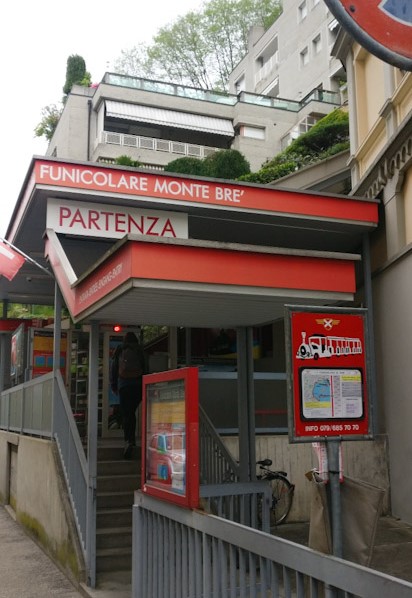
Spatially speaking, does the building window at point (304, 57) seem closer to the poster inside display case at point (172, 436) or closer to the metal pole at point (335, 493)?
the poster inside display case at point (172, 436)

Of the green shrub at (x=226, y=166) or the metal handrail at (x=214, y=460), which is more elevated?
the green shrub at (x=226, y=166)

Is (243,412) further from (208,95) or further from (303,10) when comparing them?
(303,10)

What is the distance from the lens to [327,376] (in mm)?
3340

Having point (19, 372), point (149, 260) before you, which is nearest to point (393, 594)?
point (149, 260)

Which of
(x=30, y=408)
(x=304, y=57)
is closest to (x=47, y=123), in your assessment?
(x=304, y=57)

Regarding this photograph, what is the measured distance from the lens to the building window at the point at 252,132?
42500 mm

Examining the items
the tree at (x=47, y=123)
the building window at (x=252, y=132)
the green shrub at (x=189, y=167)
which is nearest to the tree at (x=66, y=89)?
the tree at (x=47, y=123)

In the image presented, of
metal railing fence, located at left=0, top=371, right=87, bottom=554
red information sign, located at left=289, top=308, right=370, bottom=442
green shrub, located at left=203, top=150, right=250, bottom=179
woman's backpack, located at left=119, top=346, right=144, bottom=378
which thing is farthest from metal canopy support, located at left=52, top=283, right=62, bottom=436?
green shrub, located at left=203, top=150, right=250, bottom=179

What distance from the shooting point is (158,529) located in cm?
457

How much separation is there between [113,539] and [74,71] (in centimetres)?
4911

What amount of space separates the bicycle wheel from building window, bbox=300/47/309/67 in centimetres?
3838

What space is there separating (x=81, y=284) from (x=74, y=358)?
5.30 metres

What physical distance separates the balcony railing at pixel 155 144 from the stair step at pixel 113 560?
3408cm

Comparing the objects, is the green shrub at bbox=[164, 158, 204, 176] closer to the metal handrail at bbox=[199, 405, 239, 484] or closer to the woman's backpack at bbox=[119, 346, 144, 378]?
the woman's backpack at bbox=[119, 346, 144, 378]
